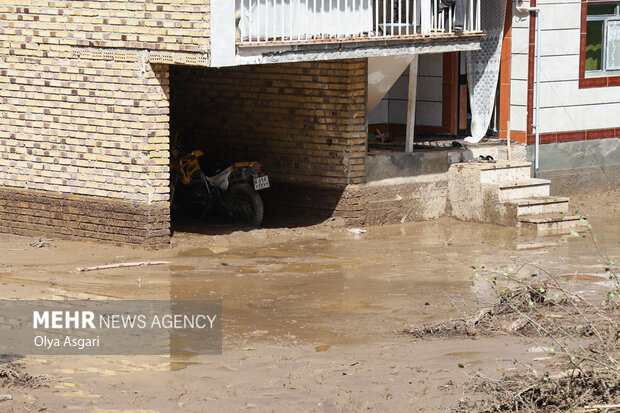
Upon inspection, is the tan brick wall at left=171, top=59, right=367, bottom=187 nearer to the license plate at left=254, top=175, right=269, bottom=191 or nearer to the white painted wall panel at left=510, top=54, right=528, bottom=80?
the license plate at left=254, top=175, right=269, bottom=191

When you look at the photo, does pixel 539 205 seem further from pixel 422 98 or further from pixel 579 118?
pixel 422 98

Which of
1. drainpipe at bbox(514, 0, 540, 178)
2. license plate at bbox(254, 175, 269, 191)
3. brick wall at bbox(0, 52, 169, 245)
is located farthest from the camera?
drainpipe at bbox(514, 0, 540, 178)

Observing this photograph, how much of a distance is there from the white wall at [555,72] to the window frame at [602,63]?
76 mm

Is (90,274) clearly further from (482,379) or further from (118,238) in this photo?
(482,379)

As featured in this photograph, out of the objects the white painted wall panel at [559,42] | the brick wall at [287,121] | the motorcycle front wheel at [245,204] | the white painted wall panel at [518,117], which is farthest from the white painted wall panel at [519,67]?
the motorcycle front wheel at [245,204]

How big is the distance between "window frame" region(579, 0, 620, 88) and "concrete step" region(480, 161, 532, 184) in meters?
2.03

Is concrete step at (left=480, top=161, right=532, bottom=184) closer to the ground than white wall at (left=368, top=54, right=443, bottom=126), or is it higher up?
closer to the ground

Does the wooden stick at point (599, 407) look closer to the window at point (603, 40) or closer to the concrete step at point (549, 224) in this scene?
the concrete step at point (549, 224)

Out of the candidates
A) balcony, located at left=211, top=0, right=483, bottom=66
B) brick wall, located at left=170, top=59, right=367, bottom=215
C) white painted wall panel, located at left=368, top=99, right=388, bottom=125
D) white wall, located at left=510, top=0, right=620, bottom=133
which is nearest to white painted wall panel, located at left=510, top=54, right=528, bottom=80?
white wall, located at left=510, top=0, right=620, bottom=133

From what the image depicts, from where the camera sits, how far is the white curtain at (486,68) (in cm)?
1614

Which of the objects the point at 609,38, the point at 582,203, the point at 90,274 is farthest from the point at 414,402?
the point at 609,38

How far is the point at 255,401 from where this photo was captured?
7496 mm

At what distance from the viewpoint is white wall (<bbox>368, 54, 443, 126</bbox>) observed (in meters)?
17.4

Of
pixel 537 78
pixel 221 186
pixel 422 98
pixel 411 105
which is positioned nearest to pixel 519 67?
pixel 537 78
